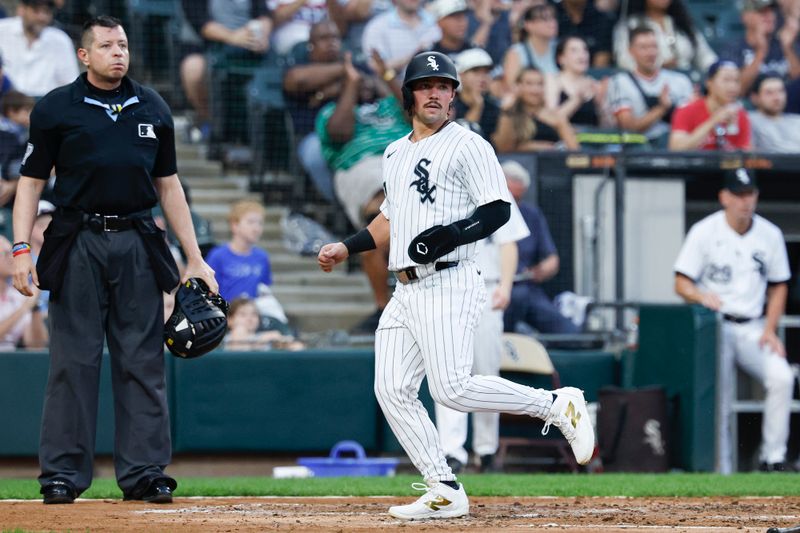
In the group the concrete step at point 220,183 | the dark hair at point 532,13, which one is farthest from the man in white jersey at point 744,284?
the concrete step at point 220,183

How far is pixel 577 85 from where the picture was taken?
12.2 metres

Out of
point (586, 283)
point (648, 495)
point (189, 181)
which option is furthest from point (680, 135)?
point (648, 495)

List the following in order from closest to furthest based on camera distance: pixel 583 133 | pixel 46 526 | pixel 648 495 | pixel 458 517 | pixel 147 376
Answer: pixel 46 526
pixel 458 517
pixel 147 376
pixel 648 495
pixel 583 133

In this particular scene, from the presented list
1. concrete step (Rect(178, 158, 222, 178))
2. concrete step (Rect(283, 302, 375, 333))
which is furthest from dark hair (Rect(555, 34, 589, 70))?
concrete step (Rect(178, 158, 222, 178))

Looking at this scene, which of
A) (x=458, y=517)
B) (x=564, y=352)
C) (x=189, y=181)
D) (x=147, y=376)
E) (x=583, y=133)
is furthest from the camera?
(x=189, y=181)

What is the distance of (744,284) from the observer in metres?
9.72

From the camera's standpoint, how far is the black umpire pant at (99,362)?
5914 millimetres

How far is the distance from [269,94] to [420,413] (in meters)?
6.57

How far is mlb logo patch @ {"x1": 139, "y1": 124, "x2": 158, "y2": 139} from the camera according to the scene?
19.7 ft

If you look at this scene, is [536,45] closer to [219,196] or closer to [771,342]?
[219,196]

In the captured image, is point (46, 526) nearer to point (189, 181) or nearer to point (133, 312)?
point (133, 312)

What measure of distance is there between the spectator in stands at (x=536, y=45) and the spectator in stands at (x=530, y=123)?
414mm

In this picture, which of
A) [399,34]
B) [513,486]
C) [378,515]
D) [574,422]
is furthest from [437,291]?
[399,34]

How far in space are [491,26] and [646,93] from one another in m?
1.67
